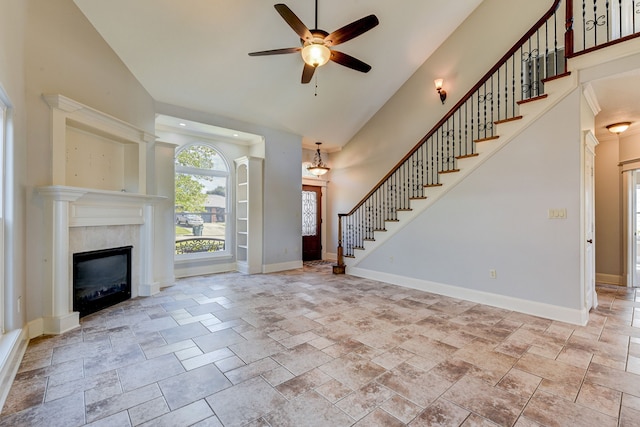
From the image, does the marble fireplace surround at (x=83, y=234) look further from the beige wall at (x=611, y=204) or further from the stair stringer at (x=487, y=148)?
the beige wall at (x=611, y=204)

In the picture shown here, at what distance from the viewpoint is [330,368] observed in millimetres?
2484

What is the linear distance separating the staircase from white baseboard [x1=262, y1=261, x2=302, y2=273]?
1172mm

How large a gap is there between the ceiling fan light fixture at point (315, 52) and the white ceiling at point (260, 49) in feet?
4.70

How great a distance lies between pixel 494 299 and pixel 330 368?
9.65 ft

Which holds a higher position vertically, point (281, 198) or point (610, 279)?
point (281, 198)

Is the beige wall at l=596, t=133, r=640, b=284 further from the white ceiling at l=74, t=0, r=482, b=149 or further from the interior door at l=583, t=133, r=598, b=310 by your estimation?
the white ceiling at l=74, t=0, r=482, b=149

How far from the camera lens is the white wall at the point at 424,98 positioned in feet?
17.1

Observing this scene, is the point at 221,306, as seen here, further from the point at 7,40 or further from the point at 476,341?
the point at 7,40

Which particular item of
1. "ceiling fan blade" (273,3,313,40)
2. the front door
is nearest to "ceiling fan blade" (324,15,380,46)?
"ceiling fan blade" (273,3,313,40)

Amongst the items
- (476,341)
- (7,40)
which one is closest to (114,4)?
(7,40)

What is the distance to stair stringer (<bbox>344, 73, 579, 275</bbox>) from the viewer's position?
361cm

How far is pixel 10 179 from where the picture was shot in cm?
277

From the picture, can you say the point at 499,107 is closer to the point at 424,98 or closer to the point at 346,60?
the point at 424,98

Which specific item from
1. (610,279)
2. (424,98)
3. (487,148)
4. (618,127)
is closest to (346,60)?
(487,148)
